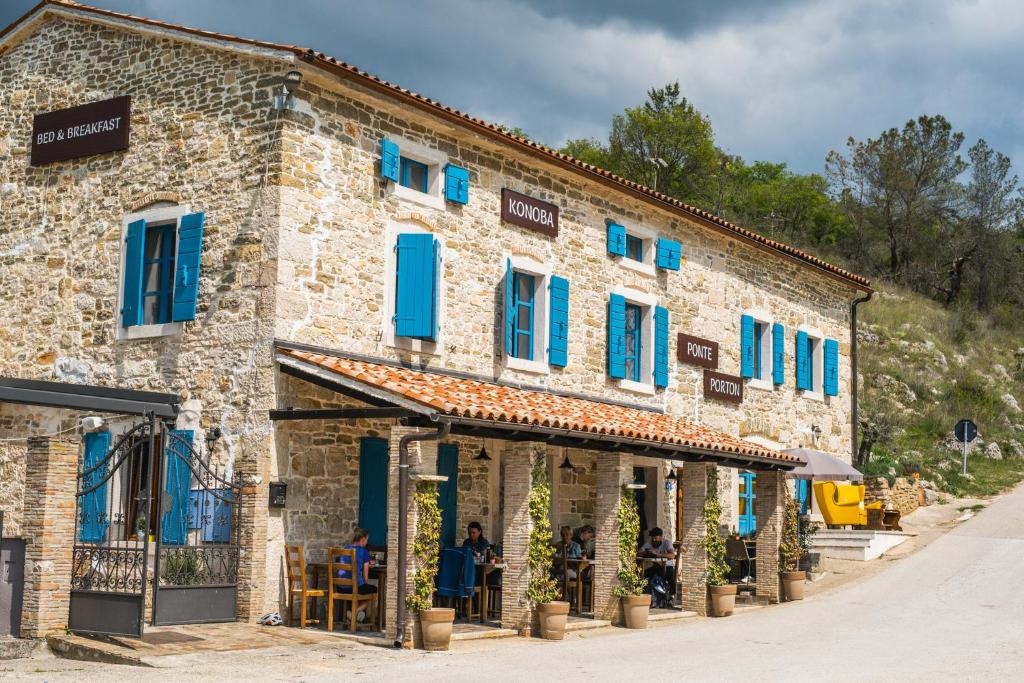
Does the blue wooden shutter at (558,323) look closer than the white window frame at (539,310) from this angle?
No

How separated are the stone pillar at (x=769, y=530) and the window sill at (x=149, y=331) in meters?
8.77

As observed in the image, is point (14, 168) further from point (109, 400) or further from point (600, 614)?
point (600, 614)

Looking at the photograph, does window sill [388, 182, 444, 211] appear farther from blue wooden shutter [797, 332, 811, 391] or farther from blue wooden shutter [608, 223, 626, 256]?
blue wooden shutter [797, 332, 811, 391]

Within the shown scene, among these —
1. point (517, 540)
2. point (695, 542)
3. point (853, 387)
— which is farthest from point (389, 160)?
point (853, 387)

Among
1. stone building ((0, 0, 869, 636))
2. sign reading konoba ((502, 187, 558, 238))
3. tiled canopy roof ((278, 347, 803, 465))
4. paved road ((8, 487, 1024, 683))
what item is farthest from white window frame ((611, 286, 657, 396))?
paved road ((8, 487, 1024, 683))

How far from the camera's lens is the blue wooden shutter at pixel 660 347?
59.3ft

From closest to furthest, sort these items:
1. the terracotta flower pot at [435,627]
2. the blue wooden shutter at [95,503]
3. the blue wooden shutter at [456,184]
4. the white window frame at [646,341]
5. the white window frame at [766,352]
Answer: the terracotta flower pot at [435,627] < the blue wooden shutter at [95,503] < the blue wooden shutter at [456,184] < the white window frame at [646,341] < the white window frame at [766,352]

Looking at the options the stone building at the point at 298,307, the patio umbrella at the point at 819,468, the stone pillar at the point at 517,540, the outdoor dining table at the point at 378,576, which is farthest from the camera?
the patio umbrella at the point at 819,468

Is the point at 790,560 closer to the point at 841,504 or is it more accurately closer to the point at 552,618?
the point at 841,504

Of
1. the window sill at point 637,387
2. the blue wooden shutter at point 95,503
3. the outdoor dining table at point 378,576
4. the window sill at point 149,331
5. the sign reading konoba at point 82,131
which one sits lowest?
the outdoor dining table at point 378,576

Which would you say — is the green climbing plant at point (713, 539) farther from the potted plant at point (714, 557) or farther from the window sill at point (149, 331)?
the window sill at point (149, 331)

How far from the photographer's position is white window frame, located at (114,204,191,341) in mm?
13344

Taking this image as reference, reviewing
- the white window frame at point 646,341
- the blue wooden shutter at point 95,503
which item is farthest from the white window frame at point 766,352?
the blue wooden shutter at point 95,503

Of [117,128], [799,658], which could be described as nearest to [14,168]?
[117,128]
